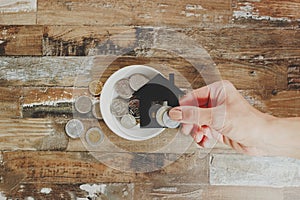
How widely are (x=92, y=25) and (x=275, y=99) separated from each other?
1.95ft

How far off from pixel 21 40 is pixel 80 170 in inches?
16.9

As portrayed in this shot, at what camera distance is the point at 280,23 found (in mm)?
1427

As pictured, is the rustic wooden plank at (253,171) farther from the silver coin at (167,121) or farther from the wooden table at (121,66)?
the silver coin at (167,121)

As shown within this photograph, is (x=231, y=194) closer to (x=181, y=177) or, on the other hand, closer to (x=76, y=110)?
→ (x=181, y=177)

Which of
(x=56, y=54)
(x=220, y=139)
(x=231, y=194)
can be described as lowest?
(x=231, y=194)

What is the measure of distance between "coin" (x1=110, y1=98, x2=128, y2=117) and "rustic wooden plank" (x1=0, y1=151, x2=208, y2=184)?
0.16 meters

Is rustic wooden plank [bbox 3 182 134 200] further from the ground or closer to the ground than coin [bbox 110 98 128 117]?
closer to the ground

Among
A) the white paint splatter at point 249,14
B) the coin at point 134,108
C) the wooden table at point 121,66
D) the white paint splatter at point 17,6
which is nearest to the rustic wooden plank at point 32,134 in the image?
the wooden table at point 121,66

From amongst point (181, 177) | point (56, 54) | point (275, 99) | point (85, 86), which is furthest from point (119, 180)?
point (275, 99)

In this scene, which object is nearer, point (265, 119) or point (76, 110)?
point (265, 119)

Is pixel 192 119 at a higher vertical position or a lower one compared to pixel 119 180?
higher

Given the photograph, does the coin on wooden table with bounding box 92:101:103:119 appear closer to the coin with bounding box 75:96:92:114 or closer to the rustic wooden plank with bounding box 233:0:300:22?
the coin with bounding box 75:96:92:114

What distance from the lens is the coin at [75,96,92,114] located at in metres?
1.39

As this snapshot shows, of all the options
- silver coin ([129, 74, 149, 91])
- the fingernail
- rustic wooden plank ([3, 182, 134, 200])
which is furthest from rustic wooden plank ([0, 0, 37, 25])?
the fingernail
